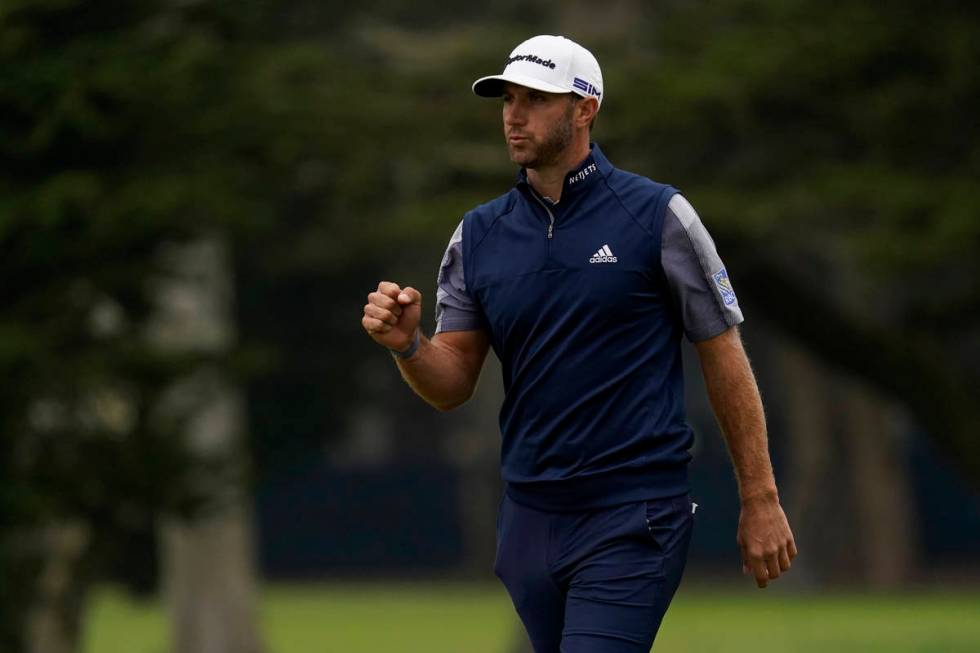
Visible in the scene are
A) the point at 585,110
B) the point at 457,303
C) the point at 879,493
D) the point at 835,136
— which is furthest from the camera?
the point at 879,493

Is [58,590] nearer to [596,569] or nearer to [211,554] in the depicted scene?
[211,554]

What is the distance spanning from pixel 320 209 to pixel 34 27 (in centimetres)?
842

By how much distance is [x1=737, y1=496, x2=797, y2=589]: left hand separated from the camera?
22.4 ft

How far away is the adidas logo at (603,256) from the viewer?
6.89 m

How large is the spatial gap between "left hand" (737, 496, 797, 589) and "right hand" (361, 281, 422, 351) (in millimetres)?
1035

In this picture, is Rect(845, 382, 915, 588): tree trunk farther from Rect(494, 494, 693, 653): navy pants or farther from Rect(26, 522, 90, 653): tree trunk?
Rect(494, 494, 693, 653): navy pants

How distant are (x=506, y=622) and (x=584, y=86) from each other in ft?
78.8

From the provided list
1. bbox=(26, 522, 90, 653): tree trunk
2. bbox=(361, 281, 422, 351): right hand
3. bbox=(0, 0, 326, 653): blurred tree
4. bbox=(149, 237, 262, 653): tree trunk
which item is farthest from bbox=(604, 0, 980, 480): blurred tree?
bbox=(361, 281, 422, 351): right hand

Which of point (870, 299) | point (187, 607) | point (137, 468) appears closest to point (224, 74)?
point (137, 468)

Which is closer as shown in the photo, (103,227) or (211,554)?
(103,227)

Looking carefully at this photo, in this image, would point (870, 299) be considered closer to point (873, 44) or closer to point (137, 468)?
point (873, 44)

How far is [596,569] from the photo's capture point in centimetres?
683

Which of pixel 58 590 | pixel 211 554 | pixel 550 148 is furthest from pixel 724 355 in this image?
pixel 211 554

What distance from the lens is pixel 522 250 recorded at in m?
7.02
